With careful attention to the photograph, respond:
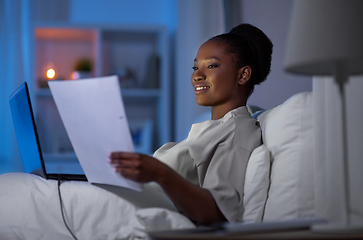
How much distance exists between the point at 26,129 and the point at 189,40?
2.00 metres

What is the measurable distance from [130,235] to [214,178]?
0.82 ft

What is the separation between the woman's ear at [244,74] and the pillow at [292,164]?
318mm

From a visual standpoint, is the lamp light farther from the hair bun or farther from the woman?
the hair bun

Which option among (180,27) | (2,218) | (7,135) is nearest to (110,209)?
(2,218)

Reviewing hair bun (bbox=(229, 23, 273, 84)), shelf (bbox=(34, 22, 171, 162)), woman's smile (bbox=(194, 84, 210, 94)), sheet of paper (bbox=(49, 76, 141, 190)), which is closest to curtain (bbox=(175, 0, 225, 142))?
shelf (bbox=(34, 22, 171, 162))

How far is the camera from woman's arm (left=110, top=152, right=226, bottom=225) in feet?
2.62

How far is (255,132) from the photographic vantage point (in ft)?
4.00

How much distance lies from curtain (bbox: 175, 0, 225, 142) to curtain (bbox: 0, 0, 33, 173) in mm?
1214

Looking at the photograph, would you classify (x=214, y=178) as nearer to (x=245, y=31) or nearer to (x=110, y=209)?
(x=110, y=209)

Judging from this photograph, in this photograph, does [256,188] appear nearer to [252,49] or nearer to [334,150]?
[334,150]

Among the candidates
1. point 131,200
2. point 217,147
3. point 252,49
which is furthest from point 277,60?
point 131,200

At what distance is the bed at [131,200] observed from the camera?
3.18 ft

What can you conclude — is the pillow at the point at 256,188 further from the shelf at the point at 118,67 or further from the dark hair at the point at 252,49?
the shelf at the point at 118,67

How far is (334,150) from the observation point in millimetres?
870
